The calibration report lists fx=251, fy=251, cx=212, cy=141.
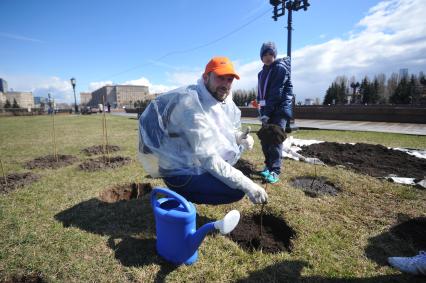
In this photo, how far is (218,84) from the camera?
224cm

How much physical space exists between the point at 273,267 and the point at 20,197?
3566 millimetres

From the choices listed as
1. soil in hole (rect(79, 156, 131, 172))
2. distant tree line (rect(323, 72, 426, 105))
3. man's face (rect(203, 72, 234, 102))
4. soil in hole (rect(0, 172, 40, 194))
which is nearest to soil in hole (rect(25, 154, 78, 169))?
soil in hole (rect(79, 156, 131, 172))

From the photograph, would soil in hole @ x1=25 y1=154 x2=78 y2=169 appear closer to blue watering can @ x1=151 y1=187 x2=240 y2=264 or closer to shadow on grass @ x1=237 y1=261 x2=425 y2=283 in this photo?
blue watering can @ x1=151 y1=187 x2=240 y2=264

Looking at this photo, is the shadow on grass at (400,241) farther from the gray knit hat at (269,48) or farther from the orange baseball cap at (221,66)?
the gray knit hat at (269,48)

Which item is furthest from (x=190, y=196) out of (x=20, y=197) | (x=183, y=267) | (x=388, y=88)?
(x=388, y=88)

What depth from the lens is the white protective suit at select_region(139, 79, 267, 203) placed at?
2.01 meters

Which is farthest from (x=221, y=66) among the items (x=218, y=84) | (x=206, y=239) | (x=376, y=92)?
(x=376, y=92)

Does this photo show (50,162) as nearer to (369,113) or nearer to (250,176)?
(250,176)

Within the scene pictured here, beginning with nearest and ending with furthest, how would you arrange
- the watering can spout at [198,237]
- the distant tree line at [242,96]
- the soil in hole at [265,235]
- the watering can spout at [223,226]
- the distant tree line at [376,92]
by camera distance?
1. the watering can spout at [223,226]
2. the watering can spout at [198,237]
3. the soil in hole at [265,235]
4. the distant tree line at [376,92]
5. the distant tree line at [242,96]

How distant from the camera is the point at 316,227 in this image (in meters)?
2.72

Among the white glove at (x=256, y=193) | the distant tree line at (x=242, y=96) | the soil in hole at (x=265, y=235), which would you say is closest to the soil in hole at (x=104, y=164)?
the soil in hole at (x=265, y=235)

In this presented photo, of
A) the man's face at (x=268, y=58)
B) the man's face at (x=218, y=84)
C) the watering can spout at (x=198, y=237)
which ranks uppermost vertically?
the man's face at (x=268, y=58)

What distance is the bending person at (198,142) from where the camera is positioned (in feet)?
6.64

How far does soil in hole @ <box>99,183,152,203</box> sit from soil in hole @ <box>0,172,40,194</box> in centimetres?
154
